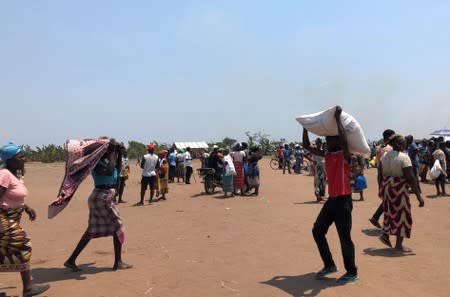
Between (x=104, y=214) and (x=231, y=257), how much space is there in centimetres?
207

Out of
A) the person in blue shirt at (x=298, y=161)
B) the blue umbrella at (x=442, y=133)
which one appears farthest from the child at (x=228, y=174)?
the blue umbrella at (x=442, y=133)

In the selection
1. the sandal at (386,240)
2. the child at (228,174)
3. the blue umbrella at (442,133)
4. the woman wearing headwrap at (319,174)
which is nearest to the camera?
the sandal at (386,240)

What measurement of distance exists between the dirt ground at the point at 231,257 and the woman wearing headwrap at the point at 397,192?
0.37 m

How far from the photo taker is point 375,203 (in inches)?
510

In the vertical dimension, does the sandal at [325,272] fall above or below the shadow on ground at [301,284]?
above

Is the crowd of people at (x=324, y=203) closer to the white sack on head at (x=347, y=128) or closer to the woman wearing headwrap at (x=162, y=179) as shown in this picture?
the white sack on head at (x=347, y=128)

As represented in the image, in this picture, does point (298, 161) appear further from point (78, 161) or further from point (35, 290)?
point (35, 290)

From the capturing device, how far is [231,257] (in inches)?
272

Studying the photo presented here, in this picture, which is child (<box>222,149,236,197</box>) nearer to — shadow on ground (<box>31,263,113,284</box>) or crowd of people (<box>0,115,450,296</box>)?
crowd of people (<box>0,115,450,296</box>)

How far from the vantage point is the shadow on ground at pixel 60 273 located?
5.90m

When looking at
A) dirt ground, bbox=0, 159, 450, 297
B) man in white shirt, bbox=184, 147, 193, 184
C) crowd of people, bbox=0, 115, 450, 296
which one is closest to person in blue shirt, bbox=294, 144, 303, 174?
man in white shirt, bbox=184, 147, 193, 184

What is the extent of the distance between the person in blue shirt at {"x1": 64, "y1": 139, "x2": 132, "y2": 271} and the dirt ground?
0.86 ft

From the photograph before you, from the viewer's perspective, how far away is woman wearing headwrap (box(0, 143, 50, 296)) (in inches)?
194

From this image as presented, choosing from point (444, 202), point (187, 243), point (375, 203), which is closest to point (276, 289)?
point (187, 243)
